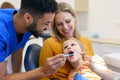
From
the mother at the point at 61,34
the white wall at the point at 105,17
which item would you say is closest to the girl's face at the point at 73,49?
the mother at the point at 61,34

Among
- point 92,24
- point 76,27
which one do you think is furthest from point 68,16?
point 92,24

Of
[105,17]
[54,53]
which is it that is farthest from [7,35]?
[105,17]

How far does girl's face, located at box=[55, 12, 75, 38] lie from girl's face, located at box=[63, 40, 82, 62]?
0.36ft

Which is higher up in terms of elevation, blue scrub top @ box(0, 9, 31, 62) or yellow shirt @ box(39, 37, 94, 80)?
blue scrub top @ box(0, 9, 31, 62)

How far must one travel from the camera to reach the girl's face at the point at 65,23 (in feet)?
5.27

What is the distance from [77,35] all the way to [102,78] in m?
0.42

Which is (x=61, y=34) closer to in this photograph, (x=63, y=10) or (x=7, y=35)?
(x=63, y=10)

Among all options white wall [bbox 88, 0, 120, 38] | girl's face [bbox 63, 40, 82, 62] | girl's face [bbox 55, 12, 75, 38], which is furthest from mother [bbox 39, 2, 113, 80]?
white wall [bbox 88, 0, 120, 38]

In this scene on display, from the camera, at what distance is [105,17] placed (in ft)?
11.1

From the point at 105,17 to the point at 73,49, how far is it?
197cm

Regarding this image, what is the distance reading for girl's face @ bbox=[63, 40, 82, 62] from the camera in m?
1.53

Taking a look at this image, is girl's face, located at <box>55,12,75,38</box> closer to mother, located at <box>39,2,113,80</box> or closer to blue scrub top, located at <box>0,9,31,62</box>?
mother, located at <box>39,2,113,80</box>

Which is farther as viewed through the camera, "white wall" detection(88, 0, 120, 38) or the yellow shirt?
"white wall" detection(88, 0, 120, 38)

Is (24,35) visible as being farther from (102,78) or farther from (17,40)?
(102,78)
